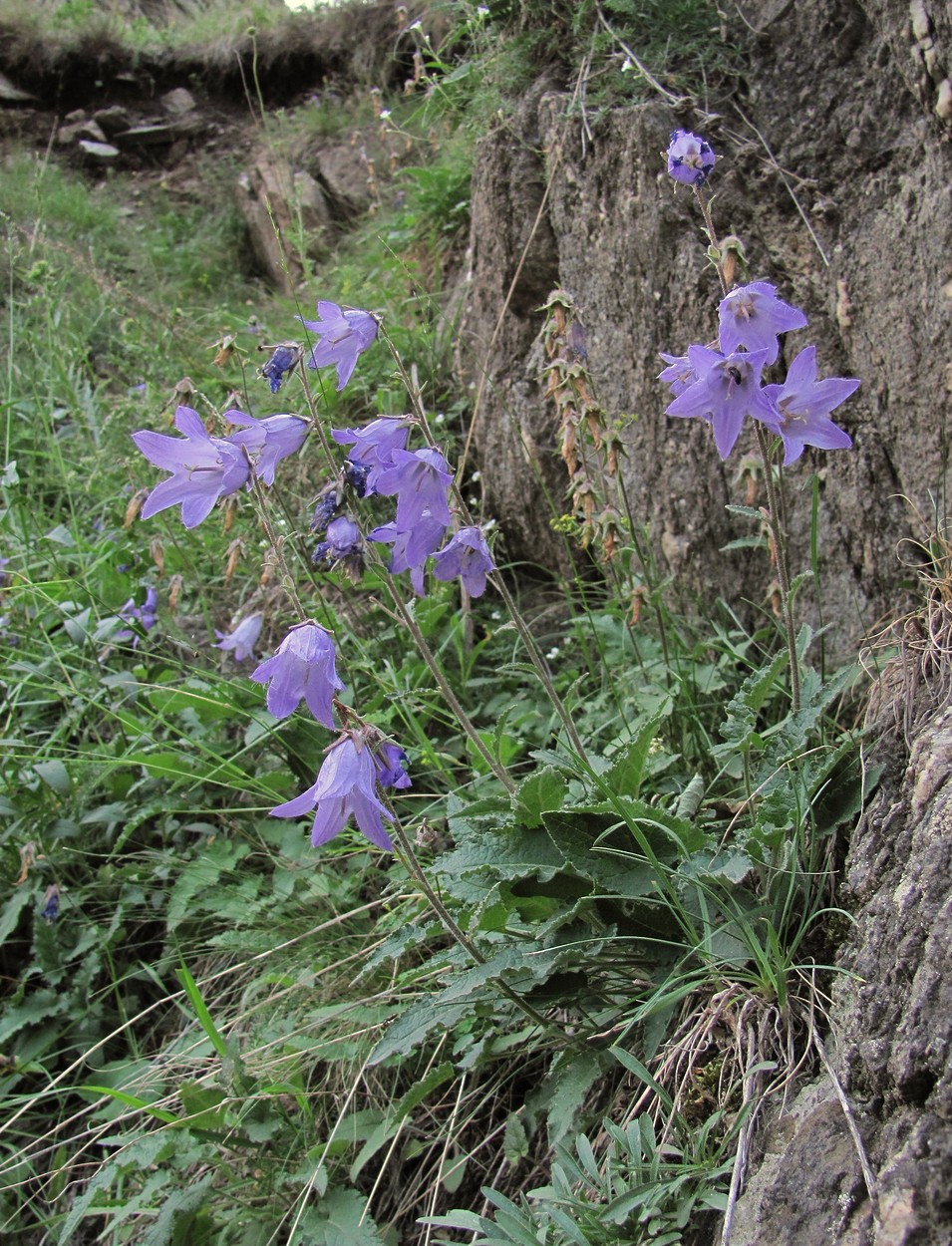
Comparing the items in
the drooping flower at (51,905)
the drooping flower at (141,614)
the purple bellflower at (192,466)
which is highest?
the purple bellflower at (192,466)

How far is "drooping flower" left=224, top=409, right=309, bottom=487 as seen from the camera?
5.80ft

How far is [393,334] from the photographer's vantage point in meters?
4.41

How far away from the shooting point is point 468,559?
2.03m

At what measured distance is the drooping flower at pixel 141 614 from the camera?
3.40 m

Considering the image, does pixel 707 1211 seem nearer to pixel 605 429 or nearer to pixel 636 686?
pixel 636 686

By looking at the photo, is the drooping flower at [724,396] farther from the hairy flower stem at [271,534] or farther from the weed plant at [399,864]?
the hairy flower stem at [271,534]

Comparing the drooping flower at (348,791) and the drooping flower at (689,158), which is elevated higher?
the drooping flower at (689,158)

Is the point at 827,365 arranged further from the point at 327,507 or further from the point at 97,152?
the point at 97,152

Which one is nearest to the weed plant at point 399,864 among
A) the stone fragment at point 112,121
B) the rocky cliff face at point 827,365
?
the rocky cliff face at point 827,365

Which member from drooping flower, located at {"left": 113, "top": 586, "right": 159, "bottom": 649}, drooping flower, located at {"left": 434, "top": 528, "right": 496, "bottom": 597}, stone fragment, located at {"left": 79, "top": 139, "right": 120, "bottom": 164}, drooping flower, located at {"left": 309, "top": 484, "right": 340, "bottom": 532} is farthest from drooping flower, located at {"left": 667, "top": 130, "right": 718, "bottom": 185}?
stone fragment, located at {"left": 79, "top": 139, "right": 120, "bottom": 164}

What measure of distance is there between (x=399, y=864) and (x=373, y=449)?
119 centimetres

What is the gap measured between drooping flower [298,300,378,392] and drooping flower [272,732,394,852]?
743mm

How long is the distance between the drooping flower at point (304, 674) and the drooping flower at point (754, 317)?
0.89m

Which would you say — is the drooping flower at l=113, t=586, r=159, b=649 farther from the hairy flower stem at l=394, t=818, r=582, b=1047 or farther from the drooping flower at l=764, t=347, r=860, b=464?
the drooping flower at l=764, t=347, r=860, b=464
